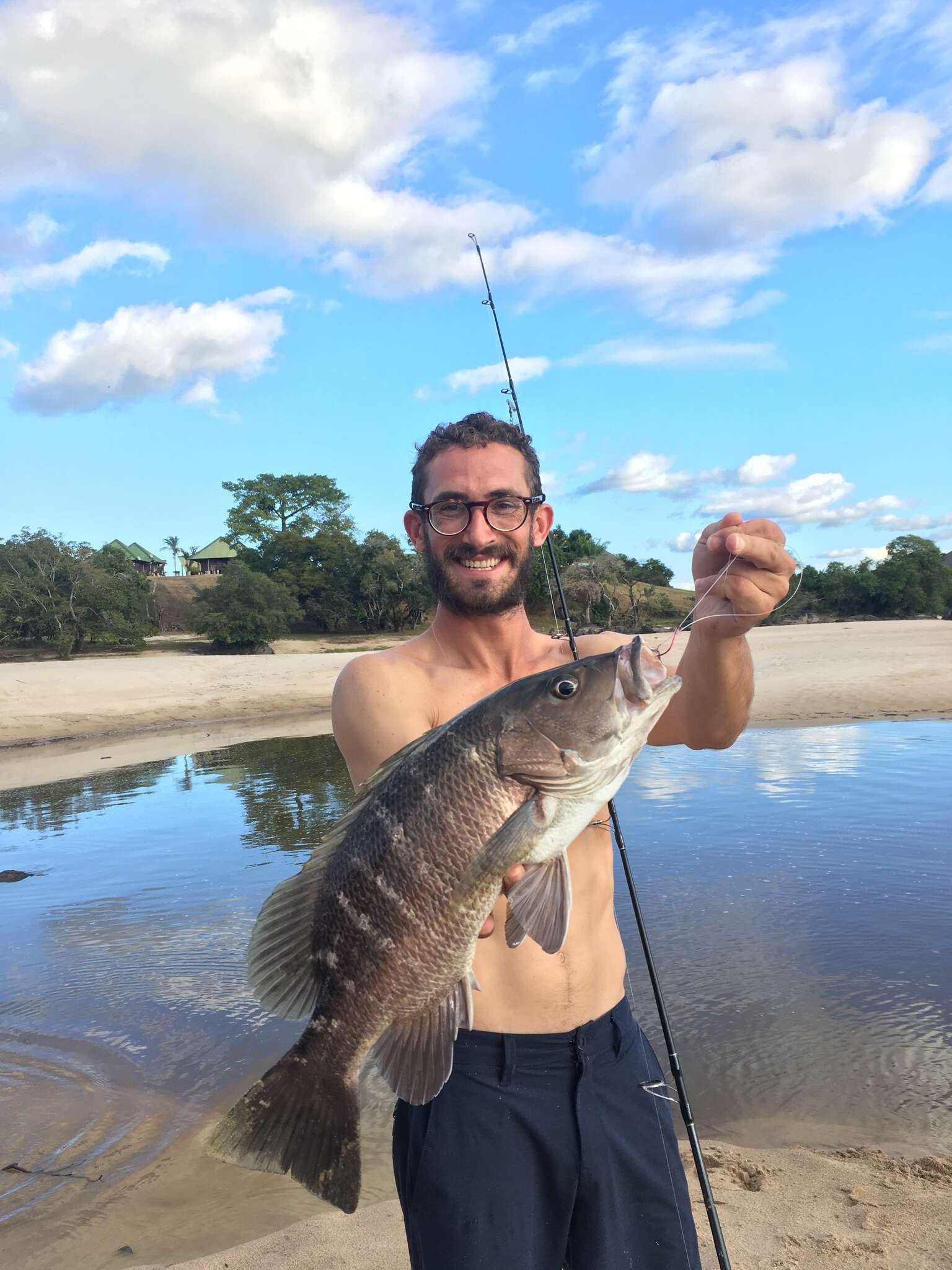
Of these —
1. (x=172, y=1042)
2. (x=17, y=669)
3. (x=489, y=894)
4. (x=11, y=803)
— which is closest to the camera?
(x=489, y=894)

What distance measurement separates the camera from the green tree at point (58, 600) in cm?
4244

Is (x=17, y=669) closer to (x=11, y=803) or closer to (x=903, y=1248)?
(x=11, y=803)

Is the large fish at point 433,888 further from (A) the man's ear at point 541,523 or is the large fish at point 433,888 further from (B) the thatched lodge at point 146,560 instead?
(B) the thatched lodge at point 146,560

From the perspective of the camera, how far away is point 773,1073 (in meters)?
5.11

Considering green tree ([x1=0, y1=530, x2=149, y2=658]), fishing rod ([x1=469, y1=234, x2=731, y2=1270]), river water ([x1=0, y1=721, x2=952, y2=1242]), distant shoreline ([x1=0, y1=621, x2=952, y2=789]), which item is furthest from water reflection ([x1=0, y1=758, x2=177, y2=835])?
green tree ([x1=0, y1=530, x2=149, y2=658])

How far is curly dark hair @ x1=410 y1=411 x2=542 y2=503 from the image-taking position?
3141 mm

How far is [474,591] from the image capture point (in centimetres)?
305

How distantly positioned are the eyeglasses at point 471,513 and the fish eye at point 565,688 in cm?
95

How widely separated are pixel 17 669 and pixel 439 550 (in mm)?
28368

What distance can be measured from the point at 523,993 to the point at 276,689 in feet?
84.0

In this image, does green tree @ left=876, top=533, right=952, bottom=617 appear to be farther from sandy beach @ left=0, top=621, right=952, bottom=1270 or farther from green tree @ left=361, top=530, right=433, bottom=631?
sandy beach @ left=0, top=621, right=952, bottom=1270

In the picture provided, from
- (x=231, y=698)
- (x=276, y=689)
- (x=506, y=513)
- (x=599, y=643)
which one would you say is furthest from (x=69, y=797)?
(x=506, y=513)

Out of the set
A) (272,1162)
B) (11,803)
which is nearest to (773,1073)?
(272,1162)

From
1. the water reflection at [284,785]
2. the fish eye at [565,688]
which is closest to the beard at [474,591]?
the fish eye at [565,688]
